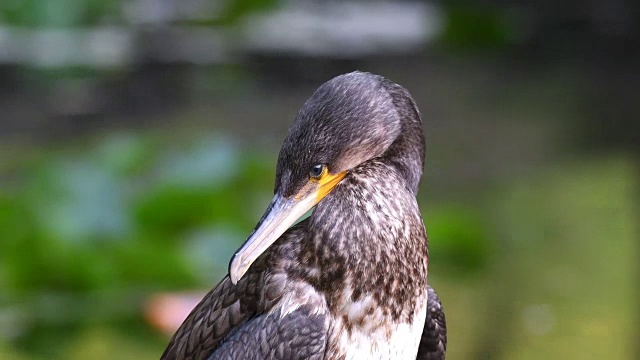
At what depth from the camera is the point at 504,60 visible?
5.31 m

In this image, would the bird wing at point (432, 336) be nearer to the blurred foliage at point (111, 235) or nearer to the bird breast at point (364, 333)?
the bird breast at point (364, 333)

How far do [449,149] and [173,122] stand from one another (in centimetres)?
114

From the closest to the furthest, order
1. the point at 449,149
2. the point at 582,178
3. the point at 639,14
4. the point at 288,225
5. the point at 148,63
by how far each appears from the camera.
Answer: the point at 288,225, the point at 582,178, the point at 449,149, the point at 148,63, the point at 639,14

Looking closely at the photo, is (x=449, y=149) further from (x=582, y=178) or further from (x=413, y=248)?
(x=413, y=248)

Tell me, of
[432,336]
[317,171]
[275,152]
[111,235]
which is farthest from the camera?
[275,152]

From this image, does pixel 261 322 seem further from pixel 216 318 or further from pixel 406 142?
pixel 406 142

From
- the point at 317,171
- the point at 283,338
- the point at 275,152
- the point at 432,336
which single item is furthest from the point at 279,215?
the point at 275,152

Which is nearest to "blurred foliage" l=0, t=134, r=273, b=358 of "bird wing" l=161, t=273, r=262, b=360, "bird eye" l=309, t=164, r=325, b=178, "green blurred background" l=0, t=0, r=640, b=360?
"green blurred background" l=0, t=0, r=640, b=360

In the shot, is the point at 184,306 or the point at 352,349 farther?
the point at 184,306

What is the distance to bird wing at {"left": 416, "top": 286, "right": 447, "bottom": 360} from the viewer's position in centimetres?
190

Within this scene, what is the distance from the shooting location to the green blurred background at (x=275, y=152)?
288 centimetres

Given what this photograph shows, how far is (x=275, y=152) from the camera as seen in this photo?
4.16m

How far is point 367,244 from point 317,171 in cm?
15

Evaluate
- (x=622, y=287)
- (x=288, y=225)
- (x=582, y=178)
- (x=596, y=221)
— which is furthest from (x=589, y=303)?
(x=288, y=225)
